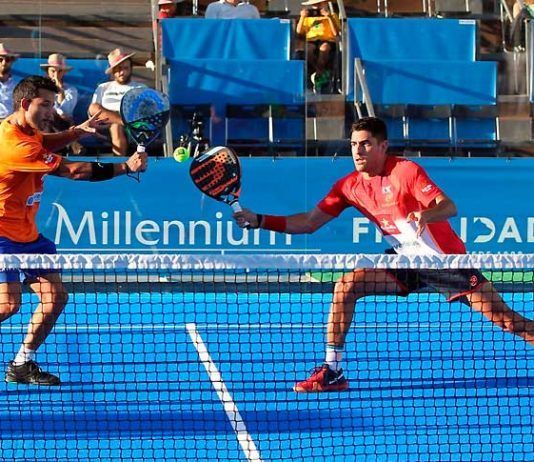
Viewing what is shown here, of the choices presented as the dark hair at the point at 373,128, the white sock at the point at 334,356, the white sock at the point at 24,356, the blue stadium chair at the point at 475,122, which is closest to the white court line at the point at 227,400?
the white sock at the point at 334,356

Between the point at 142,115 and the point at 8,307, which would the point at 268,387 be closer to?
the point at 8,307

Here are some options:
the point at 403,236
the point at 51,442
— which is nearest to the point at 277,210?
the point at 403,236

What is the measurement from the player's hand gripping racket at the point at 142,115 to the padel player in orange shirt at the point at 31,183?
227mm

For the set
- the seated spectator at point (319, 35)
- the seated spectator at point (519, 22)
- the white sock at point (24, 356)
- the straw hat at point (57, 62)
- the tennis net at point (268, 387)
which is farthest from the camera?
the seated spectator at point (519, 22)

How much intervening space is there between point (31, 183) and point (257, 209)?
173 inches

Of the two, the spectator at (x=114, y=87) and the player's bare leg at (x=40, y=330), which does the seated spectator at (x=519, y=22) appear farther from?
the player's bare leg at (x=40, y=330)

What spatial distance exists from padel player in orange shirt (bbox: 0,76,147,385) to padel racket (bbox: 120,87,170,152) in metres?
0.23

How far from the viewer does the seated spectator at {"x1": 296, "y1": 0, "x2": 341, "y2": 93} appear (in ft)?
44.2

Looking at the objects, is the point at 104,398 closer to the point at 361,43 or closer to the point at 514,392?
the point at 514,392

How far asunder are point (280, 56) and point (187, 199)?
2502mm

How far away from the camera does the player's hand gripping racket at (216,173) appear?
23.6 feet

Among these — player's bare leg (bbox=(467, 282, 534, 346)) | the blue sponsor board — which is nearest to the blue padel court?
player's bare leg (bbox=(467, 282, 534, 346))

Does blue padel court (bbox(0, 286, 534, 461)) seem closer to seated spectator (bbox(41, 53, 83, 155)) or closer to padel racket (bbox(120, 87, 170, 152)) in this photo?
padel racket (bbox(120, 87, 170, 152))

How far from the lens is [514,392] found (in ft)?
25.6
